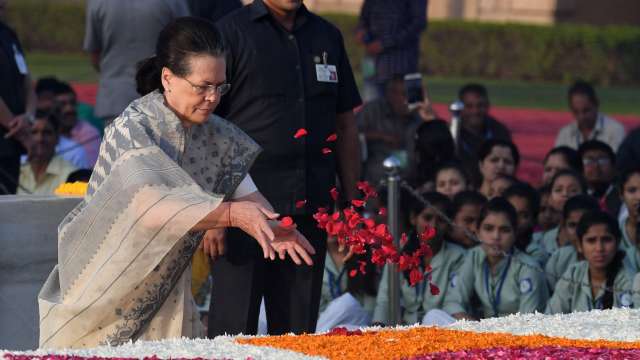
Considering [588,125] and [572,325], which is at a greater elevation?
[572,325]

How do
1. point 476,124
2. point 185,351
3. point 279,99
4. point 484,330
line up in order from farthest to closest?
point 476,124 < point 279,99 < point 484,330 < point 185,351

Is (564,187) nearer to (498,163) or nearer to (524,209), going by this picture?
(524,209)

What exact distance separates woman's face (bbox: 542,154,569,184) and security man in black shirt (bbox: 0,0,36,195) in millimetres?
3387

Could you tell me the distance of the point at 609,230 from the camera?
7.97m

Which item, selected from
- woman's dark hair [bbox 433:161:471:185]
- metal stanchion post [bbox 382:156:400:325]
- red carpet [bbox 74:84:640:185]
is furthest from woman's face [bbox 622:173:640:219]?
red carpet [bbox 74:84:640:185]

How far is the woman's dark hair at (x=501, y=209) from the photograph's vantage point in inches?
326

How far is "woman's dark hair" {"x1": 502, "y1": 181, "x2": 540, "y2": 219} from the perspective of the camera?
9.13 m

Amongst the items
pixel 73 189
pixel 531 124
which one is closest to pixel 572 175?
pixel 73 189

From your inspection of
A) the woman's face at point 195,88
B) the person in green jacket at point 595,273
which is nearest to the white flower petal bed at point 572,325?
the woman's face at point 195,88

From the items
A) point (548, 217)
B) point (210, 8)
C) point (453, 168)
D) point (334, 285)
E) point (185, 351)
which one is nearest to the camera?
point (185, 351)

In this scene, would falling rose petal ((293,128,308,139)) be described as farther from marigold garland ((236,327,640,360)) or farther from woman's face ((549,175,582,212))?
woman's face ((549,175,582,212))

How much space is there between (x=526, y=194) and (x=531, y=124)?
1314 cm

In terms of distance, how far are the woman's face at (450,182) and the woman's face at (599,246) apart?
5.44ft

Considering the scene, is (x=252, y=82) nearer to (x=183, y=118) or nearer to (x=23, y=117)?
(x=183, y=118)
